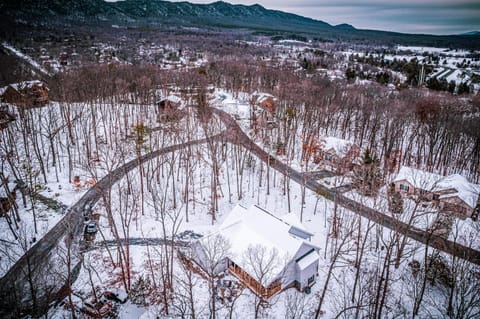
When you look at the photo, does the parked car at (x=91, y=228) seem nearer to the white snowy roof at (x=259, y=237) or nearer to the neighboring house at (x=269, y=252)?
the neighboring house at (x=269, y=252)

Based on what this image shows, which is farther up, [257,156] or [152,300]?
[257,156]

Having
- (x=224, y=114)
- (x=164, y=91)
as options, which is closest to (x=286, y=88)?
(x=224, y=114)

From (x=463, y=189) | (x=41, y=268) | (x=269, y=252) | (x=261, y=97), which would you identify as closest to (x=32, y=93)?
(x=261, y=97)

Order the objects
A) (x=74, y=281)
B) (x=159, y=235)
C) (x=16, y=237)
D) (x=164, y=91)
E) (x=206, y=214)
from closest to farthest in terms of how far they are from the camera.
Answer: (x=74, y=281)
(x=16, y=237)
(x=159, y=235)
(x=206, y=214)
(x=164, y=91)

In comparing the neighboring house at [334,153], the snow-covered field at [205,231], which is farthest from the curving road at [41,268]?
the neighboring house at [334,153]

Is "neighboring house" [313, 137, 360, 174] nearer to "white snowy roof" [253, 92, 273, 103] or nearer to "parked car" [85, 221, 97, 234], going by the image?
"white snowy roof" [253, 92, 273, 103]

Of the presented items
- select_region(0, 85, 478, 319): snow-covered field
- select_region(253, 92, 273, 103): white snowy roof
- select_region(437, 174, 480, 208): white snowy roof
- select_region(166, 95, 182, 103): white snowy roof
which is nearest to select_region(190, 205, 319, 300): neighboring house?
select_region(0, 85, 478, 319): snow-covered field

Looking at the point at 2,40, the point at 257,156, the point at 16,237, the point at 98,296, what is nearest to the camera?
the point at 98,296

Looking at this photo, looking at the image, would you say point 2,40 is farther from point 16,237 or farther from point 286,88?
point 16,237
